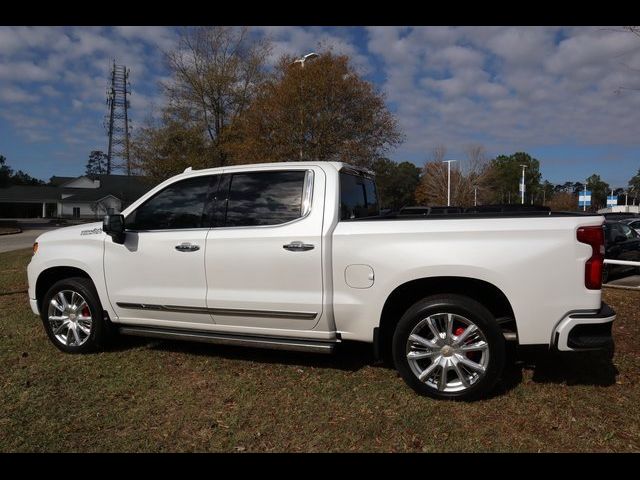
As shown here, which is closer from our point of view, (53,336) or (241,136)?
(53,336)

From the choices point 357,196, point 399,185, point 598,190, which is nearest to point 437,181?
point 399,185

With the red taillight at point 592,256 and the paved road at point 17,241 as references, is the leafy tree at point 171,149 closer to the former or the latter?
the paved road at point 17,241

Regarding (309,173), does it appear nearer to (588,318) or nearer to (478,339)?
(478,339)

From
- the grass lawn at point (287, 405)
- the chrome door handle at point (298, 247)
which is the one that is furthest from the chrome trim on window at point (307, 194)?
the grass lawn at point (287, 405)

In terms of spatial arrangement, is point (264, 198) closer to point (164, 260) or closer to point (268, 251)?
point (268, 251)

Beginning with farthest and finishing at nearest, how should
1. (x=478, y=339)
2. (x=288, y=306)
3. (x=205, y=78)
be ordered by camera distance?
(x=205, y=78) → (x=288, y=306) → (x=478, y=339)

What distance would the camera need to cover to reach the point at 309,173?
→ 4.43 metres

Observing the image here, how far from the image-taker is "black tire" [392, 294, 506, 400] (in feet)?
12.2

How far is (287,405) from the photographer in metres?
3.92

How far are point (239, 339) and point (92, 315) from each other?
169cm

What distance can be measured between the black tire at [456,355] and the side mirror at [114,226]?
2.75 metres

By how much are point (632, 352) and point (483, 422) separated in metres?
2.46

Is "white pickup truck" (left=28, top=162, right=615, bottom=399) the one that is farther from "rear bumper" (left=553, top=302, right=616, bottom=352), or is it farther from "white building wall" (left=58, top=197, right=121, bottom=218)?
"white building wall" (left=58, top=197, right=121, bottom=218)

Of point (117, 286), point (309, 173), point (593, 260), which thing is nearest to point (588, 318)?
point (593, 260)
